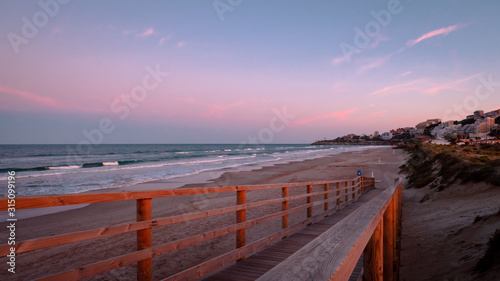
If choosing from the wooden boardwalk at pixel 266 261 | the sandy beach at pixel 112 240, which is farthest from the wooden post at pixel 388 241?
the sandy beach at pixel 112 240

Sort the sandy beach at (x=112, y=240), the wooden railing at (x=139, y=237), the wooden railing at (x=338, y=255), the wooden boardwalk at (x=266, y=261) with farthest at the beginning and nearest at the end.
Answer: the sandy beach at (x=112, y=240), the wooden boardwalk at (x=266, y=261), the wooden railing at (x=139, y=237), the wooden railing at (x=338, y=255)

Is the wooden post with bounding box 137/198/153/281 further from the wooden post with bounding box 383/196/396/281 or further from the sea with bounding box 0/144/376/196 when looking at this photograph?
the sea with bounding box 0/144/376/196

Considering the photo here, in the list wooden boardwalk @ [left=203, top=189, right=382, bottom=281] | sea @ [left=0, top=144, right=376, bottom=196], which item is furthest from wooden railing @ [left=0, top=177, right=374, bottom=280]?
sea @ [left=0, top=144, right=376, bottom=196]

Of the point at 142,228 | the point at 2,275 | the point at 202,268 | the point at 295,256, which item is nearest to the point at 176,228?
the point at 2,275

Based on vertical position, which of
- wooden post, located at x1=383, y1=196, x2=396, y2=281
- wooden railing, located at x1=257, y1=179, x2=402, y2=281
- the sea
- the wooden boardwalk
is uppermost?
wooden railing, located at x1=257, y1=179, x2=402, y2=281

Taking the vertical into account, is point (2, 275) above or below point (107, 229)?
below

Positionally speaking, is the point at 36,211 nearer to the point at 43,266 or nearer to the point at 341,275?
the point at 43,266

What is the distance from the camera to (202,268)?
3348 millimetres

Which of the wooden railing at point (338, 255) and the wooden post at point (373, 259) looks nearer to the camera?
the wooden railing at point (338, 255)

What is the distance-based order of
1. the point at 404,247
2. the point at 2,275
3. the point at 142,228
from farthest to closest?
1. the point at 404,247
2. the point at 2,275
3. the point at 142,228

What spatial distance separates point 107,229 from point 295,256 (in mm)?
1823

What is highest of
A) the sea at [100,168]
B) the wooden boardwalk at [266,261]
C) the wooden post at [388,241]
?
the wooden post at [388,241]

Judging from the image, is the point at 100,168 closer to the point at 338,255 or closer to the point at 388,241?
the point at 388,241

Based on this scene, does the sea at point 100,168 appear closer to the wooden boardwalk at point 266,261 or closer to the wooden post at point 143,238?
the wooden boardwalk at point 266,261
